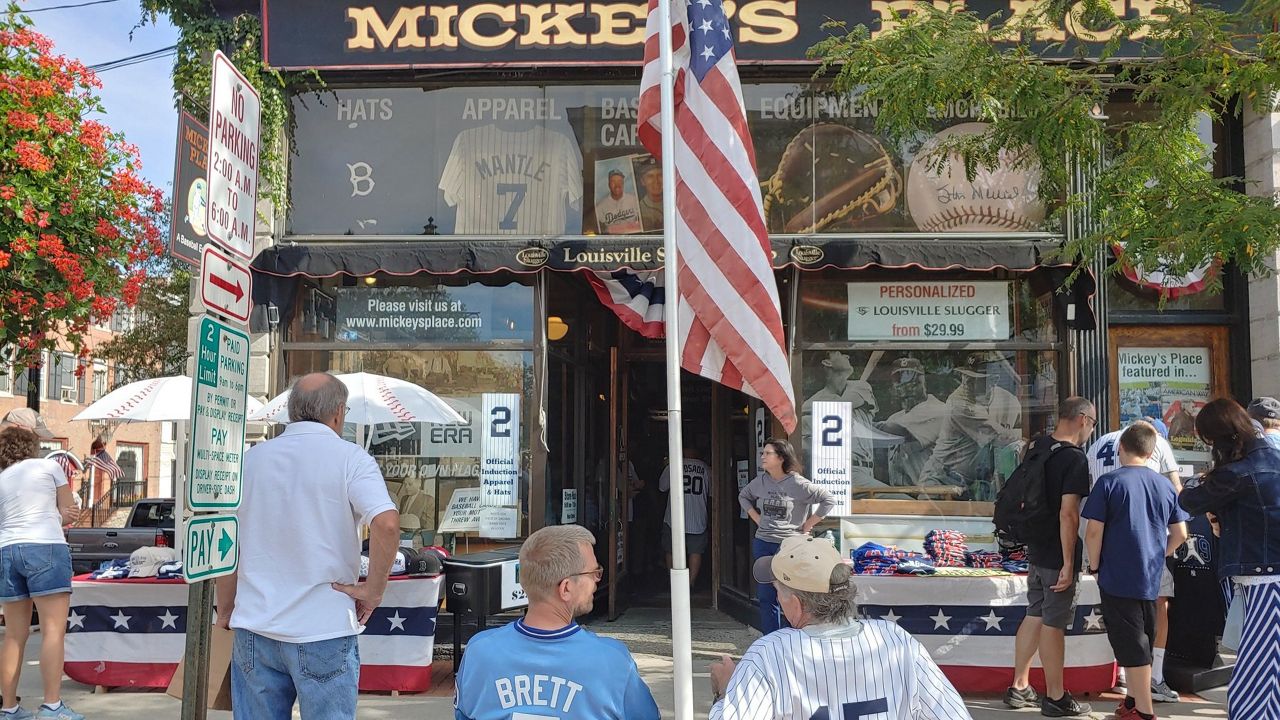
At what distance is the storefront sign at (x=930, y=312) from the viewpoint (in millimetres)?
9281

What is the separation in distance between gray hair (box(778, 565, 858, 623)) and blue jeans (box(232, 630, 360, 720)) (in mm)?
1802

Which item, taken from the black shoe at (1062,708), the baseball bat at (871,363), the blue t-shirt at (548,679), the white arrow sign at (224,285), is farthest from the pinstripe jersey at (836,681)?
the baseball bat at (871,363)

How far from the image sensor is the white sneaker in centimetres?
Answer: 700

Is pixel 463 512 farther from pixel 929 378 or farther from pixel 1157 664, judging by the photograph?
pixel 1157 664

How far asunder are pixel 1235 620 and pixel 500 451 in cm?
597

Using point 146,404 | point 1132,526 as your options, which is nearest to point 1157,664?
point 1132,526

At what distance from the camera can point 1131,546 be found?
6156 mm

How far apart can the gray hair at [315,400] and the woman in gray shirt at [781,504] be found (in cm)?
460

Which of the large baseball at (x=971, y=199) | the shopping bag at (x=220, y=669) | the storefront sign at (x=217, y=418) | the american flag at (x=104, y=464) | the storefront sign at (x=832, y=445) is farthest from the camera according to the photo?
the american flag at (x=104, y=464)

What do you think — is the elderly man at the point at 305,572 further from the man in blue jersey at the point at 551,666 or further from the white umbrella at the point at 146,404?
the white umbrella at the point at 146,404

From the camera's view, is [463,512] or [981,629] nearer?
[981,629]

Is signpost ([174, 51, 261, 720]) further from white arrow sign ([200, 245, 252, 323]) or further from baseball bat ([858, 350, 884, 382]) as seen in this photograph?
baseball bat ([858, 350, 884, 382])

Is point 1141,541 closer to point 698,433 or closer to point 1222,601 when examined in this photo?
point 1222,601

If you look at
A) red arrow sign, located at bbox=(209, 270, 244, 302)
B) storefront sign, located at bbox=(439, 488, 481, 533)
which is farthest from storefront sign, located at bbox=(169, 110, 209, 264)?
storefront sign, located at bbox=(439, 488, 481, 533)
